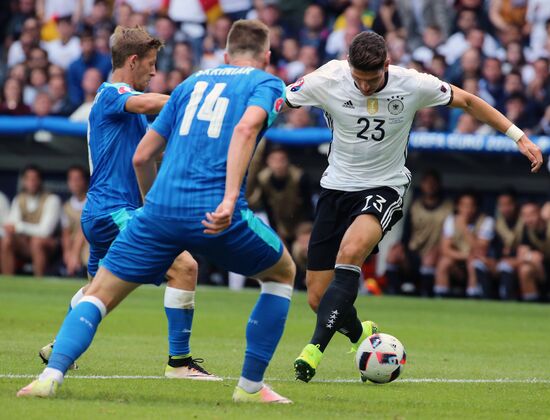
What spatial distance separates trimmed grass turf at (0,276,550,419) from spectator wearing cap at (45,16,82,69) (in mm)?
6397

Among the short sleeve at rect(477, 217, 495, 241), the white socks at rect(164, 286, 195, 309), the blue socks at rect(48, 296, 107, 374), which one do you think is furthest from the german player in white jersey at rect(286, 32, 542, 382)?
the short sleeve at rect(477, 217, 495, 241)

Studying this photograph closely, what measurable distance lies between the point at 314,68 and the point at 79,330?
14.5m

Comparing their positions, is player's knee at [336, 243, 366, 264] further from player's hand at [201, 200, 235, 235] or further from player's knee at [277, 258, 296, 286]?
player's hand at [201, 200, 235, 235]

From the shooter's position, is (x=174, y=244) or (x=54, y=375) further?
(x=174, y=244)

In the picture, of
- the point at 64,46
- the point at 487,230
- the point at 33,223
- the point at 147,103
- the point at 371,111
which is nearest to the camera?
the point at 147,103

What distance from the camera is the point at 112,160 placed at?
862cm

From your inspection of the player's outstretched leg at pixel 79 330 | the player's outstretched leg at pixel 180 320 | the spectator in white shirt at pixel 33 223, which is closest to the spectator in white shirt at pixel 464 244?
the spectator in white shirt at pixel 33 223

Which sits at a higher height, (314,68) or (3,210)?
(314,68)

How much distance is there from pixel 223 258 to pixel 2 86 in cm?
1690

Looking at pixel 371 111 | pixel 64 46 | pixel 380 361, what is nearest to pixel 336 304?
pixel 380 361

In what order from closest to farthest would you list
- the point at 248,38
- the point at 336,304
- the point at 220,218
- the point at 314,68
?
the point at 220,218
the point at 248,38
the point at 336,304
the point at 314,68

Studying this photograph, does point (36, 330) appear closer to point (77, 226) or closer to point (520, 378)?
point (520, 378)

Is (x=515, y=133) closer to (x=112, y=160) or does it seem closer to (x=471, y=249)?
(x=112, y=160)

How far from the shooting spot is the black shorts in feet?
30.1
